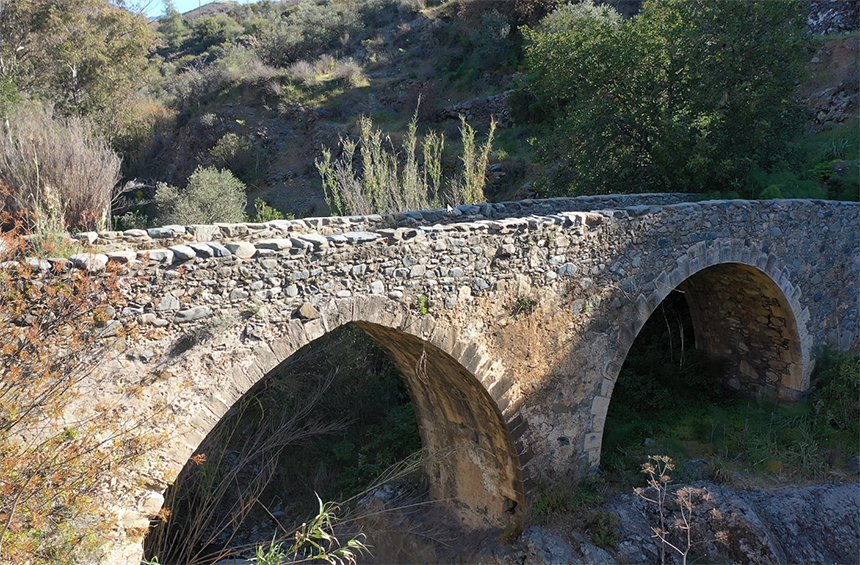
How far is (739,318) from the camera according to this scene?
9555 millimetres

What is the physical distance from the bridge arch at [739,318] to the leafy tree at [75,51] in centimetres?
1754

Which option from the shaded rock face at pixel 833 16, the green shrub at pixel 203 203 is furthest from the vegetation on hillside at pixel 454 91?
the shaded rock face at pixel 833 16

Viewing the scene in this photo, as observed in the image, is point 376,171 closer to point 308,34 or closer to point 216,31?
point 308,34

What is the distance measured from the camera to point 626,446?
8.00m

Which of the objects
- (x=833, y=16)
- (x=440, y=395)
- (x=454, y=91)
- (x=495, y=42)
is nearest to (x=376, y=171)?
(x=440, y=395)

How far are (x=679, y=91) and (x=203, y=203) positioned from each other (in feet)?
37.0

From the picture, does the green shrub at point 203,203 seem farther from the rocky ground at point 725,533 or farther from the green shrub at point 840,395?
the green shrub at point 840,395

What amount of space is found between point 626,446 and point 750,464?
5.18 feet

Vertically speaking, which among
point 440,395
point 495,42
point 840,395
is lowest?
point 840,395

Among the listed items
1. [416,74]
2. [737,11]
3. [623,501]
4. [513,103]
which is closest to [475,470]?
[623,501]

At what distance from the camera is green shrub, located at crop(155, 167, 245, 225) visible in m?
14.2

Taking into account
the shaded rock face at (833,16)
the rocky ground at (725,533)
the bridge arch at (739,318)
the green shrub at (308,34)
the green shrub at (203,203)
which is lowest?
the rocky ground at (725,533)

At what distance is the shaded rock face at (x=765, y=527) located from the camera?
6391 mm

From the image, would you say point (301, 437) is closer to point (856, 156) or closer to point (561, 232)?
point (561, 232)
